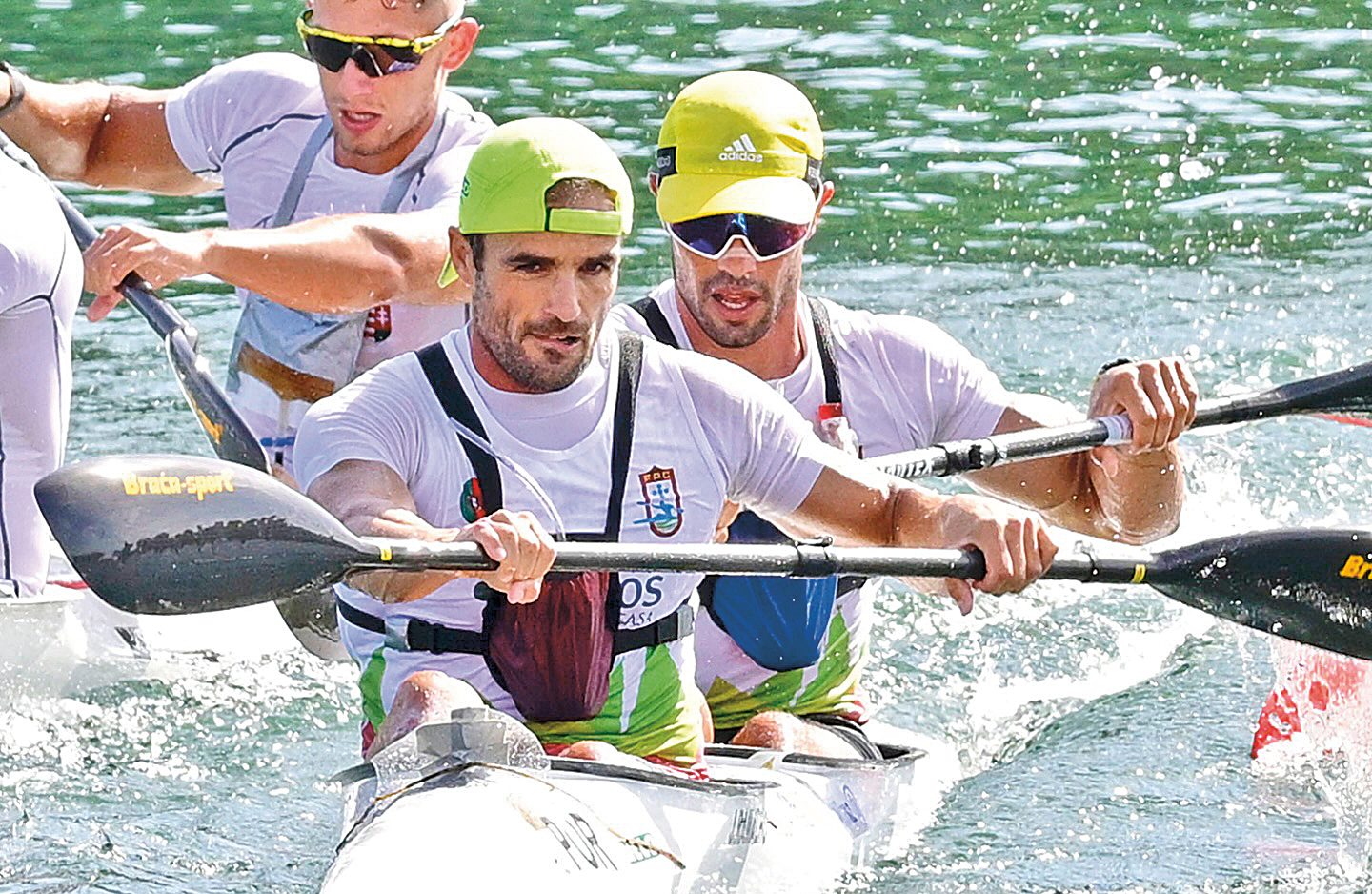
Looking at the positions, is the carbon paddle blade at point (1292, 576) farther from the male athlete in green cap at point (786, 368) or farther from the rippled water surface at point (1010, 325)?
the rippled water surface at point (1010, 325)

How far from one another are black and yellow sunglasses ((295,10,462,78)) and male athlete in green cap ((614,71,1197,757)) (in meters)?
0.64

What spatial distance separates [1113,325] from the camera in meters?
9.11

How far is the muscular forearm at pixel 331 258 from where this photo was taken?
16.5 feet

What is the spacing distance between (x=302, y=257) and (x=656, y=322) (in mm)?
882

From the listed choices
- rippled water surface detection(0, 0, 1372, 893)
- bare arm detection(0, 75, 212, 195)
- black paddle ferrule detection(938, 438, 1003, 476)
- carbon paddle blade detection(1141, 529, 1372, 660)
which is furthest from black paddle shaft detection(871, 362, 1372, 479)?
bare arm detection(0, 75, 212, 195)

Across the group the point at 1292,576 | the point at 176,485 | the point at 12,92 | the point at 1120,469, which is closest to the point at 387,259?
the point at 12,92

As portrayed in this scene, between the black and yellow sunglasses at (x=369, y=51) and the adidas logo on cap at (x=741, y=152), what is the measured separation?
2.86 ft

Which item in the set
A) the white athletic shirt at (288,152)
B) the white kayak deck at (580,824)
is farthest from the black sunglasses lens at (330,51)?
the white kayak deck at (580,824)

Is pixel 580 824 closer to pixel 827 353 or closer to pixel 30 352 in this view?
pixel 827 353

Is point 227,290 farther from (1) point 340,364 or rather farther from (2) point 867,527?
(2) point 867,527

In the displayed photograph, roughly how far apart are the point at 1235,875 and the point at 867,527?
52.6 inches

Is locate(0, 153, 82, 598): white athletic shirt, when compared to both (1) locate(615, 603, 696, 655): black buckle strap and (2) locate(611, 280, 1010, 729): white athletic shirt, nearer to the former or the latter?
(2) locate(611, 280, 1010, 729): white athletic shirt

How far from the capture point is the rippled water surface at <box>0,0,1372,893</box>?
5.16 metres

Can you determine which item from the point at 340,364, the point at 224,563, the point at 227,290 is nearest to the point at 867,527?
the point at 224,563
